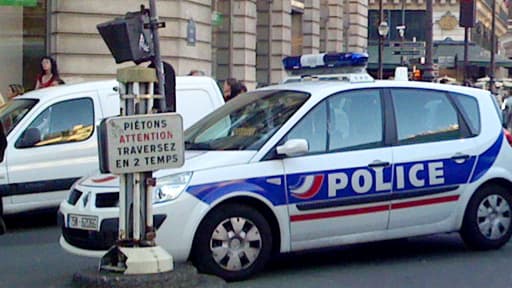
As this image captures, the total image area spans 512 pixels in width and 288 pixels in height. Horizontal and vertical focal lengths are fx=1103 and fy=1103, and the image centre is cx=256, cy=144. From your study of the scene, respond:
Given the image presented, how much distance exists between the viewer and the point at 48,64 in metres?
16.5

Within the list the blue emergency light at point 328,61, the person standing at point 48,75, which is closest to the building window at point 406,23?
the person standing at point 48,75

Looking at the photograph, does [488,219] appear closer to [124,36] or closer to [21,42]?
[124,36]

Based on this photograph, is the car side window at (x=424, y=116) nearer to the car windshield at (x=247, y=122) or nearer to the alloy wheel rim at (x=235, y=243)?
the car windshield at (x=247, y=122)

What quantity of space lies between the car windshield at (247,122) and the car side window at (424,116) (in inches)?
37.4

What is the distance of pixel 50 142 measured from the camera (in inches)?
487

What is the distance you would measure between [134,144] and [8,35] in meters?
15.0

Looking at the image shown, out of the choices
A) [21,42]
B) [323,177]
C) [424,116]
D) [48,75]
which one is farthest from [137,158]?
[21,42]

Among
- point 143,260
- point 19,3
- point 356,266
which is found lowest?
point 356,266

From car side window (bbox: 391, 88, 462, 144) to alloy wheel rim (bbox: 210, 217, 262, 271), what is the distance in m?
1.73

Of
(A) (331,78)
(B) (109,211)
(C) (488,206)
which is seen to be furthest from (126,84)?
(C) (488,206)

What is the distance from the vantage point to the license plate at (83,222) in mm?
8703

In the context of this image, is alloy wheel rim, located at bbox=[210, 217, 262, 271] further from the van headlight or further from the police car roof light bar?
Result: the police car roof light bar

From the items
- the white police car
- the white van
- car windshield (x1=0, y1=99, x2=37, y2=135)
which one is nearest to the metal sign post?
the white police car

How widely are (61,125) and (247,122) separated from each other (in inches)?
140
